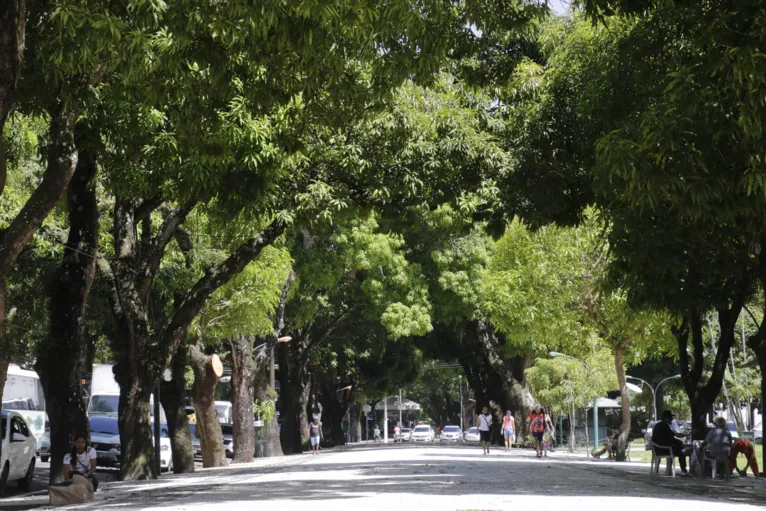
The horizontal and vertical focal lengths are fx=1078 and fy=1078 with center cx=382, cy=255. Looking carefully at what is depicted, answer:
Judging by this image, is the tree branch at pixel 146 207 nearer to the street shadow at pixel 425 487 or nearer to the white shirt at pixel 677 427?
the street shadow at pixel 425 487

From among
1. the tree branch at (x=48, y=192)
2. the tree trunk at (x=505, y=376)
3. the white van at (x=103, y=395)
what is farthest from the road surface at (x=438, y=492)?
the tree trunk at (x=505, y=376)

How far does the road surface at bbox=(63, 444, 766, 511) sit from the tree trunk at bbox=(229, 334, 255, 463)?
33.6 ft

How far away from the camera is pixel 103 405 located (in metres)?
37.4

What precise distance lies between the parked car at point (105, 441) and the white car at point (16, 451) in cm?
469

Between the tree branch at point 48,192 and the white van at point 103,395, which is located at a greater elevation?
the tree branch at point 48,192

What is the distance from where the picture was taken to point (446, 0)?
12469mm

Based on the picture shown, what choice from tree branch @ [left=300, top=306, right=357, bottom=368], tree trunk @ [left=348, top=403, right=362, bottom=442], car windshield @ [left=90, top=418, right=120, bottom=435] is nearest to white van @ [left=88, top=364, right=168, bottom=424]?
car windshield @ [left=90, top=418, right=120, bottom=435]

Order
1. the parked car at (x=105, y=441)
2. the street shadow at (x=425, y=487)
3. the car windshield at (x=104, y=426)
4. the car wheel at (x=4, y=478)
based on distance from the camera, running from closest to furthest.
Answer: the street shadow at (x=425, y=487), the car wheel at (x=4, y=478), the parked car at (x=105, y=441), the car windshield at (x=104, y=426)

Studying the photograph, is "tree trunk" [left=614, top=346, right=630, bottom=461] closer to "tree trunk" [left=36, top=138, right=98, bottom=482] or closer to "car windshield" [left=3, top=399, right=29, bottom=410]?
"tree trunk" [left=36, top=138, right=98, bottom=482]

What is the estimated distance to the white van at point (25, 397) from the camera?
1640 inches

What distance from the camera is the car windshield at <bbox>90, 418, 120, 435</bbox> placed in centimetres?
3072

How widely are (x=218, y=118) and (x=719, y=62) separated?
643cm

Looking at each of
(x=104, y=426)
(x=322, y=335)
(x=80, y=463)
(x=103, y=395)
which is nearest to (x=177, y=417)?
(x=104, y=426)

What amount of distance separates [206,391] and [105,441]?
3.10 metres
